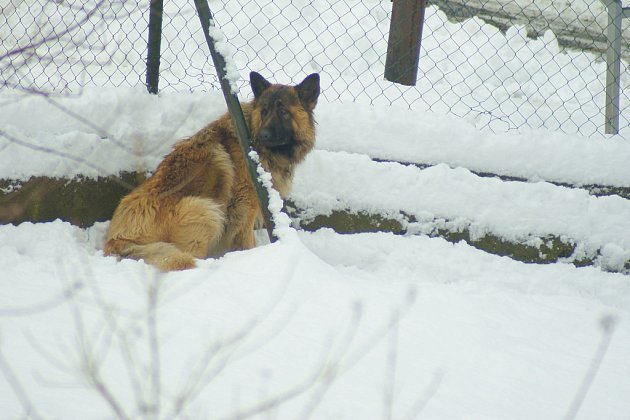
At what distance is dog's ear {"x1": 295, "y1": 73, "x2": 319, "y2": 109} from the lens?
18.5 feet

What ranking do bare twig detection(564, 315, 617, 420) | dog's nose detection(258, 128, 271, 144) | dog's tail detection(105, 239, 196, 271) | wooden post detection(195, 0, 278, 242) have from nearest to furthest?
1. bare twig detection(564, 315, 617, 420)
2. wooden post detection(195, 0, 278, 242)
3. dog's tail detection(105, 239, 196, 271)
4. dog's nose detection(258, 128, 271, 144)

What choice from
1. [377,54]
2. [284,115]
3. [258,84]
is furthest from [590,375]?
[377,54]

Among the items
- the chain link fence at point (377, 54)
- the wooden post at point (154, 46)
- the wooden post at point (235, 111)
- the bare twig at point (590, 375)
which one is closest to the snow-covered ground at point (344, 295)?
the bare twig at point (590, 375)

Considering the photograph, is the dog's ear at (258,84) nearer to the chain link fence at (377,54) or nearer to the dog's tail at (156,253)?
the chain link fence at (377,54)

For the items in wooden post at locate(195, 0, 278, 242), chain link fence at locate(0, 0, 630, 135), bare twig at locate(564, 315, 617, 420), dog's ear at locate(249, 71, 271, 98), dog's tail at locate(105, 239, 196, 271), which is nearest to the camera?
bare twig at locate(564, 315, 617, 420)

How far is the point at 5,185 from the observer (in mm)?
4961

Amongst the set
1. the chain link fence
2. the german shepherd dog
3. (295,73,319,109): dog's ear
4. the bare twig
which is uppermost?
the chain link fence

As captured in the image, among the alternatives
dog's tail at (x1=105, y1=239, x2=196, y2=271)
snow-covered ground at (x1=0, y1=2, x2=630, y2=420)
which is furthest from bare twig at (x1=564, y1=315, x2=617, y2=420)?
dog's tail at (x1=105, y1=239, x2=196, y2=271)

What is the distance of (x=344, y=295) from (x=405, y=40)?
3.44m

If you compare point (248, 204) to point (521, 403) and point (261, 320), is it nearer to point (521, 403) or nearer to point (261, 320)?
point (261, 320)

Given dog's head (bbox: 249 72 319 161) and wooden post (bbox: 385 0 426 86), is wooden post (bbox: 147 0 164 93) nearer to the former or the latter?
dog's head (bbox: 249 72 319 161)

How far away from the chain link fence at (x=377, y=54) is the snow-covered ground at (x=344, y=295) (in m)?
0.77

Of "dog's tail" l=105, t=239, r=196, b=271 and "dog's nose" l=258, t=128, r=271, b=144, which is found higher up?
"dog's nose" l=258, t=128, r=271, b=144

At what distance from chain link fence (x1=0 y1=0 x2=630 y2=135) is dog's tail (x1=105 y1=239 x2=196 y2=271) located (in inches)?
77.9
